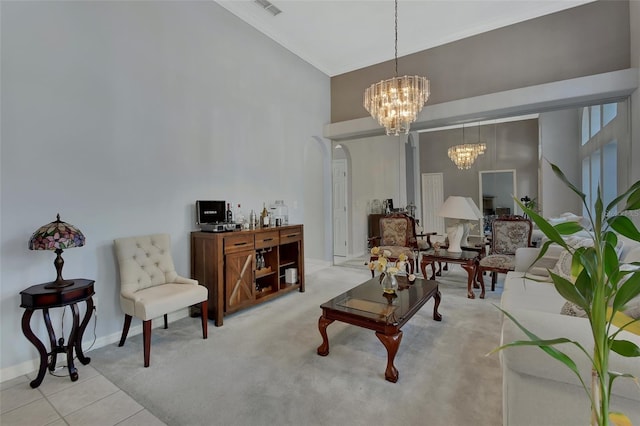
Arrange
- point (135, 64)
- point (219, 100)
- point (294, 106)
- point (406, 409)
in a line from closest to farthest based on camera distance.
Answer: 1. point (406, 409)
2. point (135, 64)
3. point (219, 100)
4. point (294, 106)

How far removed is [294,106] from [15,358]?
452 cm

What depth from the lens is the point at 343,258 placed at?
6652 millimetres

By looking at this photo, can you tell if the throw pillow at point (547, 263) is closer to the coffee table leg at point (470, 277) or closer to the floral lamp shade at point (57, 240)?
the coffee table leg at point (470, 277)

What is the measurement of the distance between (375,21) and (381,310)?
4.12 metres

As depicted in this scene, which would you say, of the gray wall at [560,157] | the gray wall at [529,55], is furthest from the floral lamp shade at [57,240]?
the gray wall at [560,157]

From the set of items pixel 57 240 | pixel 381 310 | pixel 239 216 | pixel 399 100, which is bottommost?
pixel 381 310

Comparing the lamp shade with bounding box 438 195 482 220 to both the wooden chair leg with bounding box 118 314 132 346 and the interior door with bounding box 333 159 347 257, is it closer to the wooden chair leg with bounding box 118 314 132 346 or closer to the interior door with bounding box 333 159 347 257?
the interior door with bounding box 333 159 347 257

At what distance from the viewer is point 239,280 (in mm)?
3523

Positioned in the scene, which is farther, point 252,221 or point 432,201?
point 432,201

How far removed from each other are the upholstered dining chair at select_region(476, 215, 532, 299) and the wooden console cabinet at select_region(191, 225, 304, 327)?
271cm

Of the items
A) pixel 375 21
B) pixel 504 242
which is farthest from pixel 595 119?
pixel 375 21

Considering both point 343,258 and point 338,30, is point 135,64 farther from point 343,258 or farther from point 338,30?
point 343,258

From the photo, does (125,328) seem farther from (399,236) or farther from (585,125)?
(585,125)

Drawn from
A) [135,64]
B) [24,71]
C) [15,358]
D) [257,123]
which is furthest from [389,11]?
[15,358]
